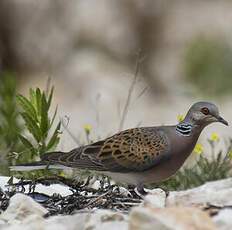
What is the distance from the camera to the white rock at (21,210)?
4969 millimetres

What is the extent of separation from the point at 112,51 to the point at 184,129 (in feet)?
29.9

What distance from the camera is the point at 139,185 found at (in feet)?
20.8

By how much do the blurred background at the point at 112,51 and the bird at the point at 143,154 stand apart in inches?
298

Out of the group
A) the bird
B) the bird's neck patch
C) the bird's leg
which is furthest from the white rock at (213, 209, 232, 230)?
the bird's neck patch

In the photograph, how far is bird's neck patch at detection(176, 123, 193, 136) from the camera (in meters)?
6.48

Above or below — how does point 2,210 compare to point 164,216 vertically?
below

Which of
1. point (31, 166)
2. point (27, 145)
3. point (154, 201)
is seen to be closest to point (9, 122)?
→ point (27, 145)

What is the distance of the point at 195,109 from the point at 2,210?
1.62 m

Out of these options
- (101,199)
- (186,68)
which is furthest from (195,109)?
(186,68)

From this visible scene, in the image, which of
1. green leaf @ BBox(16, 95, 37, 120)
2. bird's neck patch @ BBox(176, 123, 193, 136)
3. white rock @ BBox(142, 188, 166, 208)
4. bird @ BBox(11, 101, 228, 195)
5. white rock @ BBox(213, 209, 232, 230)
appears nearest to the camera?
white rock @ BBox(213, 209, 232, 230)

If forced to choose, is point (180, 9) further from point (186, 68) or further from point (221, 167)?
point (221, 167)

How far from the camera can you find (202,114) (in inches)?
256

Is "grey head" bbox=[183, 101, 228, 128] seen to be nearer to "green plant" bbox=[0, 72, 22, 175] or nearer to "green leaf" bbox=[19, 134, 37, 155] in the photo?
"green leaf" bbox=[19, 134, 37, 155]

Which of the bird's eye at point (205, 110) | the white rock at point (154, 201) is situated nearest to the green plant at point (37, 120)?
the bird's eye at point (205, 110)
